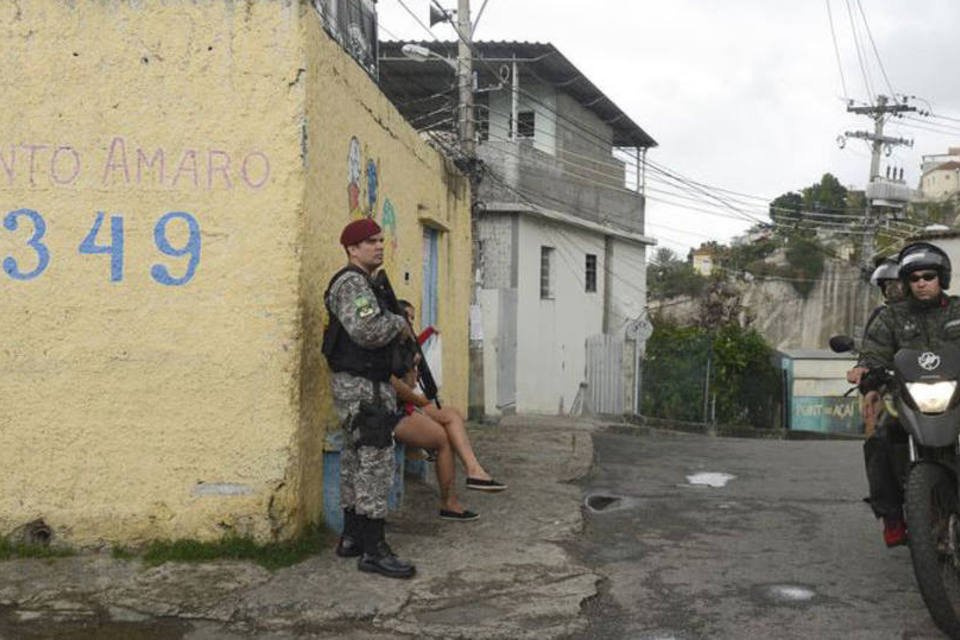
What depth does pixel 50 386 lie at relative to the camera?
4613 millimetres

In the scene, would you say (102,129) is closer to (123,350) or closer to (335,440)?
(123,350)

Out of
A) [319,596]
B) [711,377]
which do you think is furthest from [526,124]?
[319,596]

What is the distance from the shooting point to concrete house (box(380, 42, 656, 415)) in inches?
779

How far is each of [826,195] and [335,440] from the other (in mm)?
49325

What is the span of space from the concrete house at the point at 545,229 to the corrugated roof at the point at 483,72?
0.13 feet

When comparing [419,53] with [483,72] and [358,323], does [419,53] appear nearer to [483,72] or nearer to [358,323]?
[483,72]

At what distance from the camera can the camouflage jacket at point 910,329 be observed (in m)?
4.33

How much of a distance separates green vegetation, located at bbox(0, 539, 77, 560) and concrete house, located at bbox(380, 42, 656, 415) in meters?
13.7

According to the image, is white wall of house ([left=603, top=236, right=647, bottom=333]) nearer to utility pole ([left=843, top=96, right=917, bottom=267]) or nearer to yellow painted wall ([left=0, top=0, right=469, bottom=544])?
utility pole ([left=843, top=96, right=917, bottom=267])

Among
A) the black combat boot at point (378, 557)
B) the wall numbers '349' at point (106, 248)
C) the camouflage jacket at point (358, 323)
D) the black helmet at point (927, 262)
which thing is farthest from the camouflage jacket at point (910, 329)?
the wall numbers '349' at point (106, 248)

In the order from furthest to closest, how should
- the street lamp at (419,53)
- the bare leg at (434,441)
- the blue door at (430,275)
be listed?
the street lamp at (419,53), the blue door at (430,275), the bare leg at (434,441)

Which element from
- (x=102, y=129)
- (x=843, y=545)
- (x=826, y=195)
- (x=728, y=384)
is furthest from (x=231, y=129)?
(x=826, y=195)

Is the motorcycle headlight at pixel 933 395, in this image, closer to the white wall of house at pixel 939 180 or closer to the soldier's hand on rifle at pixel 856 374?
the soldier's hand on rifle at pixel 856 374

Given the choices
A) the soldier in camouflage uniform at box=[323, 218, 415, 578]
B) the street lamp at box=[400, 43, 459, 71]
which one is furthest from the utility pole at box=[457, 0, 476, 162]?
the soldier in camouflage uniform at box=[323, 218, 415, 578]
